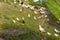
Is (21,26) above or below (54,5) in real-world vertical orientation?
above

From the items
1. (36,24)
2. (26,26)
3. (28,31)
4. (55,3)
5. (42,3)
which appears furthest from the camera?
(55,3)

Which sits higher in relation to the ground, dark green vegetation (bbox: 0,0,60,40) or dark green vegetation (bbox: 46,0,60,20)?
dark green vegetation (bbox: 0,0,60,40)

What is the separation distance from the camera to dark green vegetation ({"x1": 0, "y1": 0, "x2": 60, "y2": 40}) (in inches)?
1396

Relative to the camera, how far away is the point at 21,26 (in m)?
38.9

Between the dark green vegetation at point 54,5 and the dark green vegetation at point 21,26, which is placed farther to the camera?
the dark green vegetation at point 54,5

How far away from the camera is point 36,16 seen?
47.9m

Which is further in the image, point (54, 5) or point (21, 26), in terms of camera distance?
point (54, 5)

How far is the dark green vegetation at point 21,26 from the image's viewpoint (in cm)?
3547

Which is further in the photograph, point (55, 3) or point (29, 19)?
point (55, 3)

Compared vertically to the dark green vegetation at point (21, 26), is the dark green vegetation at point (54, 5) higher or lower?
lower

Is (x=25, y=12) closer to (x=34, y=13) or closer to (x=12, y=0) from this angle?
(x=34, y=13)

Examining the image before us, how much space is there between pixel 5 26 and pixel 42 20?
1035 centimetres

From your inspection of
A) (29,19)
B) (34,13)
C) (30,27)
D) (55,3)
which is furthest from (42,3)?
(30,27)

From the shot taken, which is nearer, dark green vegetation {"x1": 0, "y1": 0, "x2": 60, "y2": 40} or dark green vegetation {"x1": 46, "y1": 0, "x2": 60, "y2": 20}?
dark green vegetation {"x1": 0, "y1": 0, "x2": 60, "y2": 40}
